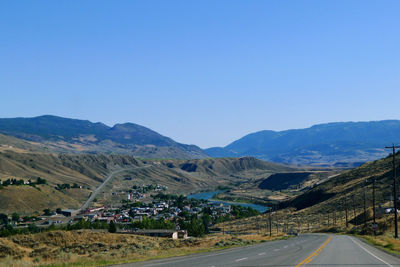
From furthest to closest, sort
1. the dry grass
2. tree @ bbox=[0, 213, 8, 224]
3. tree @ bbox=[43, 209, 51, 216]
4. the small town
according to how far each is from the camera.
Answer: tree @ bbox=[43, 209, 51, 216] < tree @ bbox=[0, 213, 8, 224] < the small town < the dry grass

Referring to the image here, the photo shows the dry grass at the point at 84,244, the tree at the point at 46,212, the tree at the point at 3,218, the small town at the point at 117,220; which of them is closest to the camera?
the dry grass at the point at 84,244

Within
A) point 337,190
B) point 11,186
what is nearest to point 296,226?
point 337,190

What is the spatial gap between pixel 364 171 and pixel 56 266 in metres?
181

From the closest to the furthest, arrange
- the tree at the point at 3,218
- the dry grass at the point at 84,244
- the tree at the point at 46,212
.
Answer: the dry grass at the point at 84,244, the tree at the point at 3,218, the tree at the point at 46,212

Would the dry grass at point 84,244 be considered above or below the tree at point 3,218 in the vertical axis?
above

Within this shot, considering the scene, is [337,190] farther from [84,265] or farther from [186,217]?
[84,265]

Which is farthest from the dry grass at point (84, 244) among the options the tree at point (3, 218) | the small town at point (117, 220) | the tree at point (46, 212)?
the tree at point (46, 212)

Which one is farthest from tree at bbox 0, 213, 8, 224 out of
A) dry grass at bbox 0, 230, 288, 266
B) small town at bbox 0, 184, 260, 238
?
dry grass at bbox 0, 230, 288, 266

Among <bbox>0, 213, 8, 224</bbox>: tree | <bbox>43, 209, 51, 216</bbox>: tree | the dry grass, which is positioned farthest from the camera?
<bbox>43, 209, 51, 216</bbox>: tree

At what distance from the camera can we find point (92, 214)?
170 m

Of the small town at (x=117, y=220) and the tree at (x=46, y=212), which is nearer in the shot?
the small town at (x=117, y=220)

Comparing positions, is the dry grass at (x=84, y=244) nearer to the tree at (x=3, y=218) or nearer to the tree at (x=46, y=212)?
the tree at (x=3, y=218)

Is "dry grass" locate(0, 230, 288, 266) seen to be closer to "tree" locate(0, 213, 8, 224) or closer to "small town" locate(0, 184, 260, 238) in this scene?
"small town" locate(0, 184, 260, 238)

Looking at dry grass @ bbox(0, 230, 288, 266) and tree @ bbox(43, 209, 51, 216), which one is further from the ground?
dry grass @ bbox(0, 230, 288, 266)
